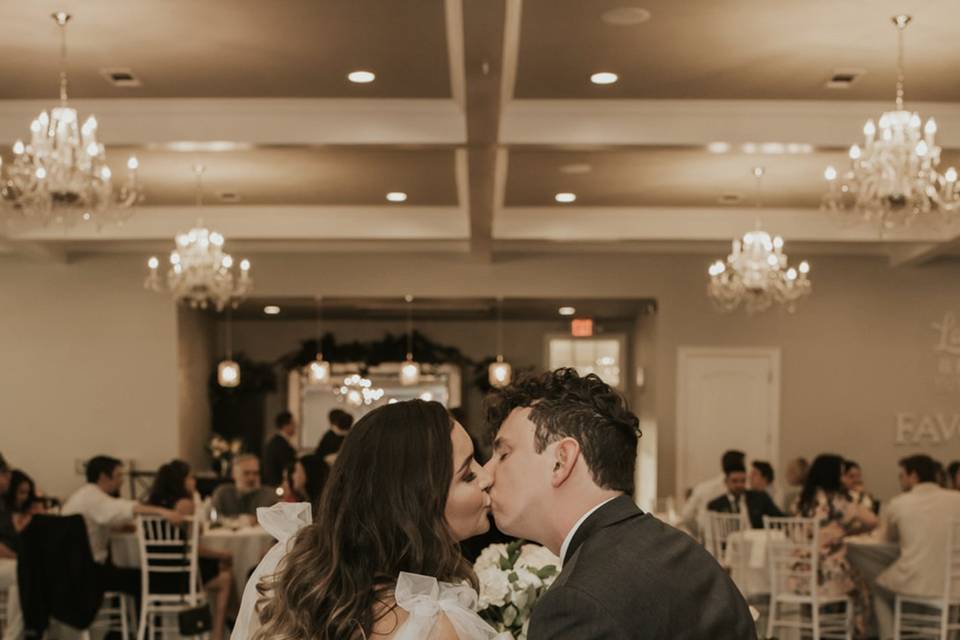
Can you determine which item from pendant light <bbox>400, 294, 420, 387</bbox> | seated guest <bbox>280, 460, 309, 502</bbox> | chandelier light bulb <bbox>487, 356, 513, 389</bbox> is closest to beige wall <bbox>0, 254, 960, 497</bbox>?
pendant light <bbox>400, 294, 420, 387</bbox>

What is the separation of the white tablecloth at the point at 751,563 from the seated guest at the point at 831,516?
0.38 meters

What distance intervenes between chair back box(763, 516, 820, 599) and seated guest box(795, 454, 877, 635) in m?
0.13

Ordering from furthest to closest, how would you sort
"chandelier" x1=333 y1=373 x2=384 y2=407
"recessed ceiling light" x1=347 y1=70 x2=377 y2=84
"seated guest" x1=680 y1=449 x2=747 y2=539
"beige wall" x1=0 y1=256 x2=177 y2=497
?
"chandelier" x1=333 y1=373 x2=384 y2=407 < "beige wall" x1=0 y1=256 x2=177 y2=497 < "seated guest" x1=680 y1=449 x2=747 y2=539 < "recessed ceiling light" x1=347 y1=70 x2=377 y2=84

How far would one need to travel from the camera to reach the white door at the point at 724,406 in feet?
44.6

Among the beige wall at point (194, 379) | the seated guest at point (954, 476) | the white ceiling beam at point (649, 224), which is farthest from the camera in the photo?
the beige wall at point (194, 379)

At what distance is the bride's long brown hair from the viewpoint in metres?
2.26

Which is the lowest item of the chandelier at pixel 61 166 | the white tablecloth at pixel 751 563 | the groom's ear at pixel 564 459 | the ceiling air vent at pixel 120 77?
the white tablecloth at pixel 751 563

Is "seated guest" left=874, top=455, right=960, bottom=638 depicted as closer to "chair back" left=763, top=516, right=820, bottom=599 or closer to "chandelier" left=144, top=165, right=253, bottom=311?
"chair back" left=763, top=516, right=820, bottom=599

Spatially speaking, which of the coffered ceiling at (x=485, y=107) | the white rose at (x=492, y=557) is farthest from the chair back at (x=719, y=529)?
the white rose at (x=492, y=557)

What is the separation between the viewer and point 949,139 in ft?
27.0

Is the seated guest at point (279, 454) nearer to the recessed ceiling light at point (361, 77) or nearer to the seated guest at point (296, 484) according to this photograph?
the seated guest at point (296, 484)

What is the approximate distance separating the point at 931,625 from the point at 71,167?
7368 mm

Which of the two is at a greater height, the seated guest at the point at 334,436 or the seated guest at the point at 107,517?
the seated guest at the point at 334,436

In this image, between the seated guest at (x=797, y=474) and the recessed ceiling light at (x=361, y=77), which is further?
the seated guest at (x=797, y=474)
